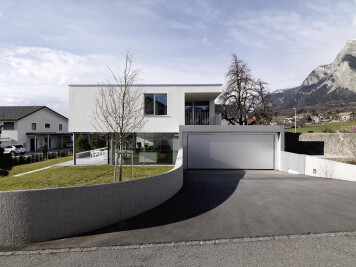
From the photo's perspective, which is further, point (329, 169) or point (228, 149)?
point (228, 149)

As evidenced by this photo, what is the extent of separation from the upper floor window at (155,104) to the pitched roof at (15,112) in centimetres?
2792

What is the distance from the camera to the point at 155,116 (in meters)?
14.9

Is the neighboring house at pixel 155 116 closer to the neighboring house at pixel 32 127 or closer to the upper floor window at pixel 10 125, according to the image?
the neighboring house at pixel 32 127

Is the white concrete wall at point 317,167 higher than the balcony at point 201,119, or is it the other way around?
the balcony at point 201,119

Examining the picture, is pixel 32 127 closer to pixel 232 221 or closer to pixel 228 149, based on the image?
pixel 228 149

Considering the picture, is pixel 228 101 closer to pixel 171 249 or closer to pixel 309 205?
pixel 309 205

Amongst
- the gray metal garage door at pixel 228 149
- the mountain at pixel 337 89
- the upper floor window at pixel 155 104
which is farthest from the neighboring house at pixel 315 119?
the upper floor window at pixel 155 104

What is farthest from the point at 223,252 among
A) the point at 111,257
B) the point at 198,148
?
the point at 198,148

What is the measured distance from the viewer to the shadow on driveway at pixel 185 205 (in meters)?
5.47

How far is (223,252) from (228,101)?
19513 mm

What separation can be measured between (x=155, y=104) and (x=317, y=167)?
1016 centimetres

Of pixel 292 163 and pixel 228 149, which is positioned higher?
pixel 228 149

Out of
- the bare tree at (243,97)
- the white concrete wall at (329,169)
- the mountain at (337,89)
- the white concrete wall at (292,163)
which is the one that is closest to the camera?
the white concrete wall at (329,169)

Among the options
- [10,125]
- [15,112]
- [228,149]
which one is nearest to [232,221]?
[228,149]
